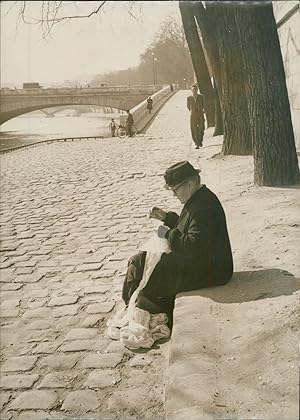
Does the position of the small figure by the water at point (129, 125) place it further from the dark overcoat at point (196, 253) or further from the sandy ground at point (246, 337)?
the dark overcoat at point (196, 253)

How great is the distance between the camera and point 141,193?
9.85 meters

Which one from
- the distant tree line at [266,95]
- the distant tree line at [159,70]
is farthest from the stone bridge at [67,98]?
the distant tree line at [266,95]

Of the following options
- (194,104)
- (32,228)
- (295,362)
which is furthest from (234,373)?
(194,104)

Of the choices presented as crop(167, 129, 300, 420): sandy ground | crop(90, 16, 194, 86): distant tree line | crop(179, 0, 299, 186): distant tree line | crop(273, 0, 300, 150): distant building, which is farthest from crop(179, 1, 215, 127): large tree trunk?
crop(90, 16, 194, 86): distant tree line

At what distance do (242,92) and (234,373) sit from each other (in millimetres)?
8327

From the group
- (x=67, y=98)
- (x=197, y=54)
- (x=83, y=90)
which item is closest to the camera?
(x=197, y=54)

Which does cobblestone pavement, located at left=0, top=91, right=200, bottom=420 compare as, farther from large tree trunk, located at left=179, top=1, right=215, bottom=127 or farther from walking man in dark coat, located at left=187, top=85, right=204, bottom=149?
large tree trunk, located at left=179, top=1, right=215, bottom=127

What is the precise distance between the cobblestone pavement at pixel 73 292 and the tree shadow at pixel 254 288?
1.99 feet

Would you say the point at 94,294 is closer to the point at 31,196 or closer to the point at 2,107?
the point at 31,196

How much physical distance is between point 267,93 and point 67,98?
4459 cm

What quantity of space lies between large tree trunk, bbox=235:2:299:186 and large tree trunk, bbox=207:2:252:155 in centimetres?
338

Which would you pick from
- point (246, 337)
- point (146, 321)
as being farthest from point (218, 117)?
point (246, 337)

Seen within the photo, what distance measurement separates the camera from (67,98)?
48531 millimetres

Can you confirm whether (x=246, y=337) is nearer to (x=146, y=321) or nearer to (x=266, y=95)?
(x=146, y=321)
